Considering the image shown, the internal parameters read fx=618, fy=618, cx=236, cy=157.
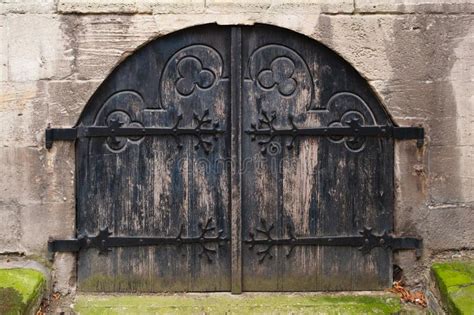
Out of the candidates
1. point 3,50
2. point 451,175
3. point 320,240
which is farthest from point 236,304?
point 3,50

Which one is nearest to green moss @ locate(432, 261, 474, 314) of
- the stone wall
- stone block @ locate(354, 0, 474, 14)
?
the stone wall

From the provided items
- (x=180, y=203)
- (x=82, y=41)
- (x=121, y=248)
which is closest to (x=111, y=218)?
(x=121, y=248)

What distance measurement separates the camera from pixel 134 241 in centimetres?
411

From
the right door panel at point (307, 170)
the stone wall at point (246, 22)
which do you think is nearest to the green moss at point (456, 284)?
the stone wall at point (246, 22)

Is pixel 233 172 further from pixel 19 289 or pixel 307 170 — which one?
pixel 19 289

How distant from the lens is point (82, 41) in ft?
13.1

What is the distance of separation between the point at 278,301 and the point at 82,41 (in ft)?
6.95

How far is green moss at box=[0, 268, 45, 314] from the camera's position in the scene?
3527mm

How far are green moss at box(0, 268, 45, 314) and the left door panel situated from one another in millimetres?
341

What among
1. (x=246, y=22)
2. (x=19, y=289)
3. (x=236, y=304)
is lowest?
(x=236, y=304)

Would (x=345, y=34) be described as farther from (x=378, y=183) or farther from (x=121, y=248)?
(x=121, y=248)

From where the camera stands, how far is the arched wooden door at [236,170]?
4098 millimetres

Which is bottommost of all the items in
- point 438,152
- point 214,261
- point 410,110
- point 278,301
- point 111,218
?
point 278,301

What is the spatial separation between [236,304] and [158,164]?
1055mm
